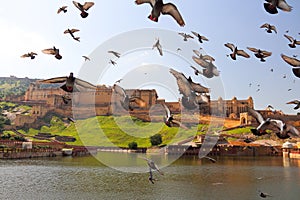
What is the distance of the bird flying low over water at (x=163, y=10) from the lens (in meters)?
5.53

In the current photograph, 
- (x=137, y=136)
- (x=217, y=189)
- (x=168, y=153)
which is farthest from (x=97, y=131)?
(x=217, y=189)

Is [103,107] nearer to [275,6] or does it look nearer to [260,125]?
[260,125]

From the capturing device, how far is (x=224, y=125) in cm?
7894

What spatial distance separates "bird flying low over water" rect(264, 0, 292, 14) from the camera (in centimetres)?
559

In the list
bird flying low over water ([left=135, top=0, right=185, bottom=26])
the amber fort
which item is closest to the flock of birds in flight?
bird flying low over water ([left=135, top=0, right=185, bottom=26])

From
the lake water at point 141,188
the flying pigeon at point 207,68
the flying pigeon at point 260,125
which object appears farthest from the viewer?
the lake water at point 141,188

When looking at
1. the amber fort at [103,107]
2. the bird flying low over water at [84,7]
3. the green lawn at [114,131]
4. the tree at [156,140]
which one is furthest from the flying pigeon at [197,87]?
the amber fort at [103,107]

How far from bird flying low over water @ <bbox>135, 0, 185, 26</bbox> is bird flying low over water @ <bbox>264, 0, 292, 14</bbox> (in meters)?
1.54

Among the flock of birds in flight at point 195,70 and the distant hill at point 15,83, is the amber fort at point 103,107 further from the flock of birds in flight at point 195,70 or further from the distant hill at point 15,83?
the flock of birds in flight at point 195,70

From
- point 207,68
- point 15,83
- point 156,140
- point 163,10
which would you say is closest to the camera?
point 163,10

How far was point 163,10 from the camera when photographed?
5605 millimetres

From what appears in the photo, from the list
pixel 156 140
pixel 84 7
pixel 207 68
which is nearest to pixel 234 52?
pixel 207 68

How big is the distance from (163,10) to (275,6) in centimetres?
200

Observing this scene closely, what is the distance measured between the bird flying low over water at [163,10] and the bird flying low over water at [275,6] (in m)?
1.54
